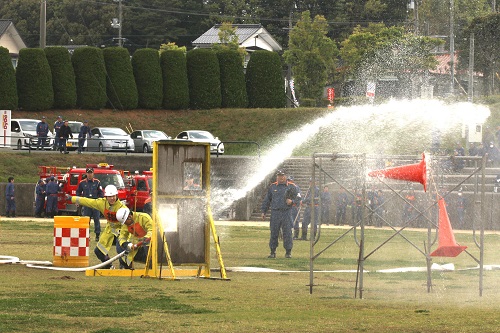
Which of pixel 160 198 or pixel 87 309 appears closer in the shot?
pixel 87 309

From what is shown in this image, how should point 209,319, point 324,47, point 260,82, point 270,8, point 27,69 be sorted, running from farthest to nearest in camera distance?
point 270,8 < point 324,47 < point 260,82 < point 27,69 < point 209,319

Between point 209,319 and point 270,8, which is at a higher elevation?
point 270,8

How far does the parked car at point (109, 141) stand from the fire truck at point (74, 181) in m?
14.6

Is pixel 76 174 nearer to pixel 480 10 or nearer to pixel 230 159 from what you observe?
pixel 230 159

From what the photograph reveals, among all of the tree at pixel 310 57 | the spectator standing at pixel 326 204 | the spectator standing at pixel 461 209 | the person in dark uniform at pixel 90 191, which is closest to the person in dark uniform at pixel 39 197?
the spectator standing at pixel 326 204

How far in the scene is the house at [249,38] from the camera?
103m

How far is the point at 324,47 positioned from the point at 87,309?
231 ft

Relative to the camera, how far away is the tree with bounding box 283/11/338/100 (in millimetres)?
83188

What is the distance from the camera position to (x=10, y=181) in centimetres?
4412

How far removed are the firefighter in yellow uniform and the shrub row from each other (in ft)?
154

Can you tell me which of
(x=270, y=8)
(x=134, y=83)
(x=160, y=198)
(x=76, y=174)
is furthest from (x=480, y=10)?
(x=160, y=198)

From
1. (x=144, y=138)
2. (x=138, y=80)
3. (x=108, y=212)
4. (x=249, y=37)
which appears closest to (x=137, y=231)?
(x=108, y=212)

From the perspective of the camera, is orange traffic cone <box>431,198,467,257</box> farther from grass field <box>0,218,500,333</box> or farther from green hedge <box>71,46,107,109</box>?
green hedge <box>71,46,107,109</box>

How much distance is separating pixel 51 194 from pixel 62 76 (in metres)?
26.0
